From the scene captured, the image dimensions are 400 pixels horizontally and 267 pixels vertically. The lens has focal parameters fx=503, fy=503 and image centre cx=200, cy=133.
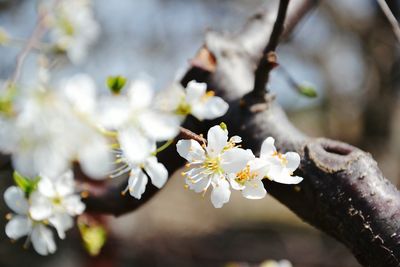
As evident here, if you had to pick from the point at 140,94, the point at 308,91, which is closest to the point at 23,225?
the point at 140,94

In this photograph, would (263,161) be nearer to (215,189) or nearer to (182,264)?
(215,189)

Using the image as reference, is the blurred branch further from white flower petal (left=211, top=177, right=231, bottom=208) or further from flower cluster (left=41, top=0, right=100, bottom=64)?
white flower petal (left=211, top=177, right=231, bottom=208)

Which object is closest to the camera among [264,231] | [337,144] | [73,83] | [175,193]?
[73,83]

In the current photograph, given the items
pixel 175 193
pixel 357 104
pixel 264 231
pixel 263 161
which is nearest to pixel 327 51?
pixel 357 104

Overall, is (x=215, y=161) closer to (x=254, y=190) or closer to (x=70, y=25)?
(x=254, y=190)

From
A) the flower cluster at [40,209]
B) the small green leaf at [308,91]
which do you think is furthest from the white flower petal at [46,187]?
the small green leaf at [308,91]

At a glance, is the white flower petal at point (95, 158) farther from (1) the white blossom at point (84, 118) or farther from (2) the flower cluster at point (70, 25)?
(2) the flower cluster at point (70, 25)
